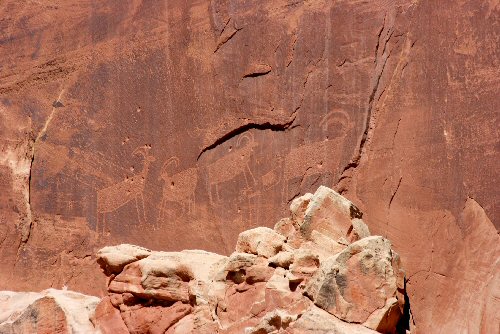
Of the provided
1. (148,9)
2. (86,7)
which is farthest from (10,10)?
(148,9)

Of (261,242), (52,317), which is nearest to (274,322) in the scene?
(261,242)

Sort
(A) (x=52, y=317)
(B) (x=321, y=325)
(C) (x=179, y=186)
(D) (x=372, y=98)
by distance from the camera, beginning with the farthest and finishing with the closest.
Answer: (C) (x=179, y=186) → (D) (x=372, y=98) → (A) (x=52, y=317) → (B) (x=321, y=325)

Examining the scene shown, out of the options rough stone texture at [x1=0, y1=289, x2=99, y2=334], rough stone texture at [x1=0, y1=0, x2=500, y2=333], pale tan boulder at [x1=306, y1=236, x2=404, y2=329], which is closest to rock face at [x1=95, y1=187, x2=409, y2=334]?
pale tan boulder at [x1=306, y1=236, x2=404, y2=329]

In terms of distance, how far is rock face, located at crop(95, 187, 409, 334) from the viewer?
642 cm

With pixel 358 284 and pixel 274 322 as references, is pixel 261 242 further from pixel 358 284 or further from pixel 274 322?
pixel 358 284

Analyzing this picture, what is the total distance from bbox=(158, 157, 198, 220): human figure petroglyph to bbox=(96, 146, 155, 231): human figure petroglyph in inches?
6.6

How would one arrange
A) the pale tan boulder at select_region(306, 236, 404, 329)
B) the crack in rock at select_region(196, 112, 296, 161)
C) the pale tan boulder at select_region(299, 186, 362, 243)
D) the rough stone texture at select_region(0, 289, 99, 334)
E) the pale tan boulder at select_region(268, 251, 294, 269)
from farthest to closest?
the crack in rock at select_region(196, 112, 296, 161), the rough stone texture at select_region(0, 289, 99, 334), the pale tan boulder at select_region(299, 186, 362, 243), the pale tan boulder at select_region(268, 251, 294, 269), the pale tan boulder at select_region(306, 236, 404, 329)

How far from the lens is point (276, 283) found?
6.70 metres

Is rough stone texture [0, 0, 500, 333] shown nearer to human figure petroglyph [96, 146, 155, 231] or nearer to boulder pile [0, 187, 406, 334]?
human figure petroglyph [96, 146, 155, 231]

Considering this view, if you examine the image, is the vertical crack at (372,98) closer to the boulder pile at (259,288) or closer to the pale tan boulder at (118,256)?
the boulder pile at (259,288)

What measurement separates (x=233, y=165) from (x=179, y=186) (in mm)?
511

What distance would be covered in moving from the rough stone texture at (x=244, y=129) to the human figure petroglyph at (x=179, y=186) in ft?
0.04

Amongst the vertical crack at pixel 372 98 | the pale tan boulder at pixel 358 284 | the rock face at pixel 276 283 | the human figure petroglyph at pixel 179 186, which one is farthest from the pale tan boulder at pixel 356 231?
the human figure petroglyph at pixel 179 186

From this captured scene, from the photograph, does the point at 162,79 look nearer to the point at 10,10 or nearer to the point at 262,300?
the point at 10,10
